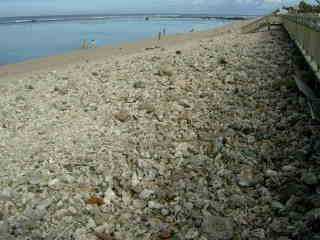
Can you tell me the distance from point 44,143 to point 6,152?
0.75 m

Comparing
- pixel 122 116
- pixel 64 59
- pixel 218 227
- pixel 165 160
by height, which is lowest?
pixel 64 59

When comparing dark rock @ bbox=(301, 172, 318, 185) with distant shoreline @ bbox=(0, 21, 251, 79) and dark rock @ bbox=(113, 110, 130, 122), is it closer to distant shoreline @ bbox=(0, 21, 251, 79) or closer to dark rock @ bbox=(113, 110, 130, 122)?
dark rock @ bbox=(113, 110, 130, 122)

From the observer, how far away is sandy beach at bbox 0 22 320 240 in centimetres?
632

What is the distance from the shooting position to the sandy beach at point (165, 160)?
20.7ft

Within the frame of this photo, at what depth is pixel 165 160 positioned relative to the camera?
321 inches

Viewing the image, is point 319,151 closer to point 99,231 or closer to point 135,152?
point 135,152

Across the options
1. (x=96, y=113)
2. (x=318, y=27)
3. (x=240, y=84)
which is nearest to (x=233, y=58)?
(x=240, y=84)

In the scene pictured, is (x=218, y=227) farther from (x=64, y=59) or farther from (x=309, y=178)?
(x=64, y=59)

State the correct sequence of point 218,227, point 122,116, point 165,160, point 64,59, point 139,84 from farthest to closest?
1. point 64,59
2. point 139,84
3. point 122,116
4. point 165,160
5. point 218,227

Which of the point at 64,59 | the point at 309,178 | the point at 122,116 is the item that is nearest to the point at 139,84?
the point at 122,116

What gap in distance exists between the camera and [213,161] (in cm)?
795

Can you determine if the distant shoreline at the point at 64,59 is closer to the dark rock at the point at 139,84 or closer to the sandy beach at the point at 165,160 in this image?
the dark rock at the point at 139,84

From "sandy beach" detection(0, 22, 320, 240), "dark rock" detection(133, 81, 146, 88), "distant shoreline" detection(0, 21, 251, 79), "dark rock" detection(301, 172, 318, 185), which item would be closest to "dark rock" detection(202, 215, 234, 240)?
"sandy beach" detection(0, 22, 320, 240)

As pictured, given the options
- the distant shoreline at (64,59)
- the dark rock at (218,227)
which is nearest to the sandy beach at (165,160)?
the dark rock at (218,227)
